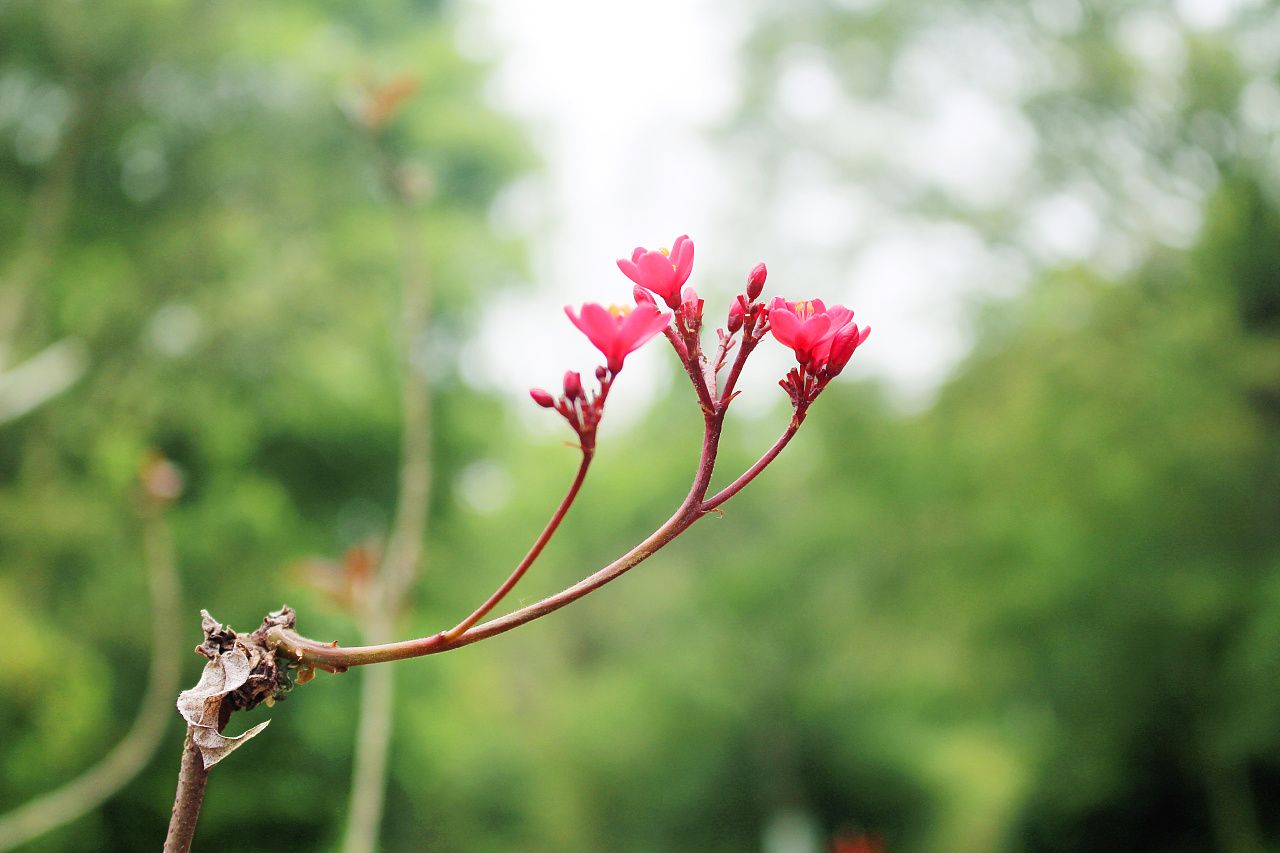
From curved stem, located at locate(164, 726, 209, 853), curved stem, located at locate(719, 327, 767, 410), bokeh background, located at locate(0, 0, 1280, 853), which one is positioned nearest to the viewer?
curved stem, located at locate(164, 726, 209, 853)

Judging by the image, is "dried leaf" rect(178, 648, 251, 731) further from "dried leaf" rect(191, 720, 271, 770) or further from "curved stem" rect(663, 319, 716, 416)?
"curved stem" rect(663, 319, 716, 416)

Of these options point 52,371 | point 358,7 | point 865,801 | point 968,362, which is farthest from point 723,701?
point 358,7

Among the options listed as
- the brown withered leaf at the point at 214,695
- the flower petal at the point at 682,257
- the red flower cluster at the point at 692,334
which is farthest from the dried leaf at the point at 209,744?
the flower petal at the point at 682,257

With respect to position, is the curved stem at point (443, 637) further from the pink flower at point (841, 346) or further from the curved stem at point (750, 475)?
the pink flower at point (841, 346)

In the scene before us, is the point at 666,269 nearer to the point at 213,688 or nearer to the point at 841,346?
the point at 841,346

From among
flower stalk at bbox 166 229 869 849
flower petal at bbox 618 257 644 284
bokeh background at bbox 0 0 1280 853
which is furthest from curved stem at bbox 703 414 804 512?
bokeh background at bbox 0 0 1280 853

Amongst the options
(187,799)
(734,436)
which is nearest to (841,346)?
(187,799)

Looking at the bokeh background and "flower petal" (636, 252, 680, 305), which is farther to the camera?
the bokeh background
